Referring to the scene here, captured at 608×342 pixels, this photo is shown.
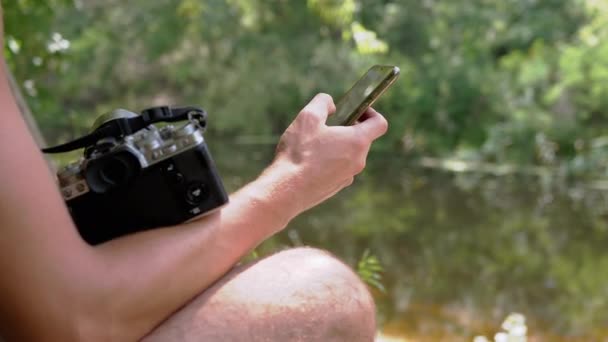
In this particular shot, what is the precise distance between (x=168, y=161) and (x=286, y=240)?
660 cm

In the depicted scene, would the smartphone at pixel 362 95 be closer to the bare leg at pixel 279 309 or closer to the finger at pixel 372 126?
the finger at pixel 372 126

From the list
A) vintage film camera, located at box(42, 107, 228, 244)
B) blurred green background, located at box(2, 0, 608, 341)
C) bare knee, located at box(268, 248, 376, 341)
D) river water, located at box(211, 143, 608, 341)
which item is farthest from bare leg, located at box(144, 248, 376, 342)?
blurred green background, located at box(2, 0, 608, 341)

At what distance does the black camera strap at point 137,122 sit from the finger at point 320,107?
7.2 inches

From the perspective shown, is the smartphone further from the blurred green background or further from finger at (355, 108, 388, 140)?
the blurred green background

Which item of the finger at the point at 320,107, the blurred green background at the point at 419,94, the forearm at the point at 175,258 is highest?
the blurred green background at the point at 419,94

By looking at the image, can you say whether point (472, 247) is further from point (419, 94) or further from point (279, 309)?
point (279, 309)

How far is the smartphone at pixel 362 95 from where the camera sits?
122cm

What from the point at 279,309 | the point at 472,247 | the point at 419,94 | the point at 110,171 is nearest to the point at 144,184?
the point at 110,171

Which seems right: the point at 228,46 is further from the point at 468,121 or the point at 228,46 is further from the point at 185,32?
the point at 468,121

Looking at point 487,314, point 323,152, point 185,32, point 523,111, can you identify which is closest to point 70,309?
point 323,152

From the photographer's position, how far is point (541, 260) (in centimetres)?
849

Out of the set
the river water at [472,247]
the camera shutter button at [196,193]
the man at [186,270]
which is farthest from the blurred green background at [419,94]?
the camera shutter button at [196,193]

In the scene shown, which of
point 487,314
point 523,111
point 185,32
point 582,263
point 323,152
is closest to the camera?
point 323,152

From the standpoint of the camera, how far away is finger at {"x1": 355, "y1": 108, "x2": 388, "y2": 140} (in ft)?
3.83
